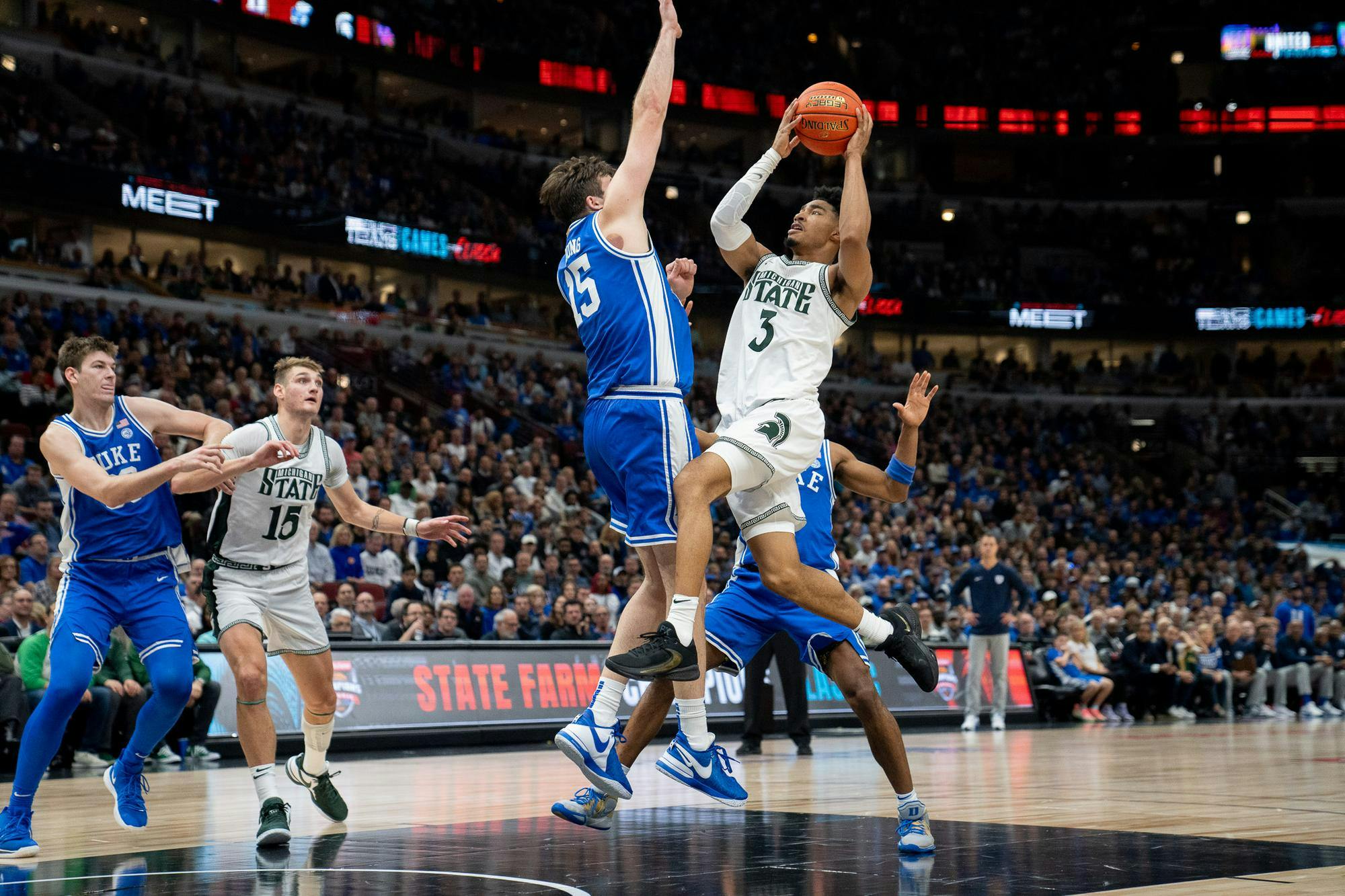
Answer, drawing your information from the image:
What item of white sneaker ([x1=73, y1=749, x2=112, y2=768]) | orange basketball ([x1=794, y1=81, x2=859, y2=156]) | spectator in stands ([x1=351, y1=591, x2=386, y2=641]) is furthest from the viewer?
spectator in stands ([x1=351, y1=591, x2=386, y2=641])

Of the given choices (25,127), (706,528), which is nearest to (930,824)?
(706,528)

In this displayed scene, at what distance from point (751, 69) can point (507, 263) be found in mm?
13497

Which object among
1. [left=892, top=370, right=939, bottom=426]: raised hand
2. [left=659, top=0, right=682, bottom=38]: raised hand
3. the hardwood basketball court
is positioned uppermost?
[left=659, top=0, right=682, bottom=38]: raised hand

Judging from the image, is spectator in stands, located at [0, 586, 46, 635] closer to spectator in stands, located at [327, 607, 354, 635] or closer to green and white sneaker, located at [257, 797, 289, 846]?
spectator in stands, located at [327, 607, 354, 635]

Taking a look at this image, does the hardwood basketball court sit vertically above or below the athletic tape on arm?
below

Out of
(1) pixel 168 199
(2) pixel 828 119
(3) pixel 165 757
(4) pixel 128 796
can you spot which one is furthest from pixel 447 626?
(1) pixel 168 199

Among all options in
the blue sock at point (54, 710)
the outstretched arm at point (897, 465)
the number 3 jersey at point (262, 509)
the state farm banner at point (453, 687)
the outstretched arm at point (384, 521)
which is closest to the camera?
the blue sock at point (54, 710)

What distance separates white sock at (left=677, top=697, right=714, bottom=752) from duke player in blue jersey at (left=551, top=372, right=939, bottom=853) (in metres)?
0.06

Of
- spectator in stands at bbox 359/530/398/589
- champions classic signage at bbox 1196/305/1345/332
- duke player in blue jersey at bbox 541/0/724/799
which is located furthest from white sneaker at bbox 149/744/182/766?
champions classic signage at bbox 1196/305/1345/332

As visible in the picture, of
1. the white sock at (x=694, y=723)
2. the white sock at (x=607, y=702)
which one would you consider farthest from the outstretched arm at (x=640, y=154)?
the white sock at (x=694, y=723)

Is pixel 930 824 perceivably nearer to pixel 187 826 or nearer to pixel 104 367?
pixel 187 826

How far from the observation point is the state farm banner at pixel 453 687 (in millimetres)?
12422

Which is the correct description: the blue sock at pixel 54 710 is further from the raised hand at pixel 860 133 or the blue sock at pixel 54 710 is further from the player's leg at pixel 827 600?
the raised hand at pixel 860 133

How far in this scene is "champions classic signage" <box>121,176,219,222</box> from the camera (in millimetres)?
26391
